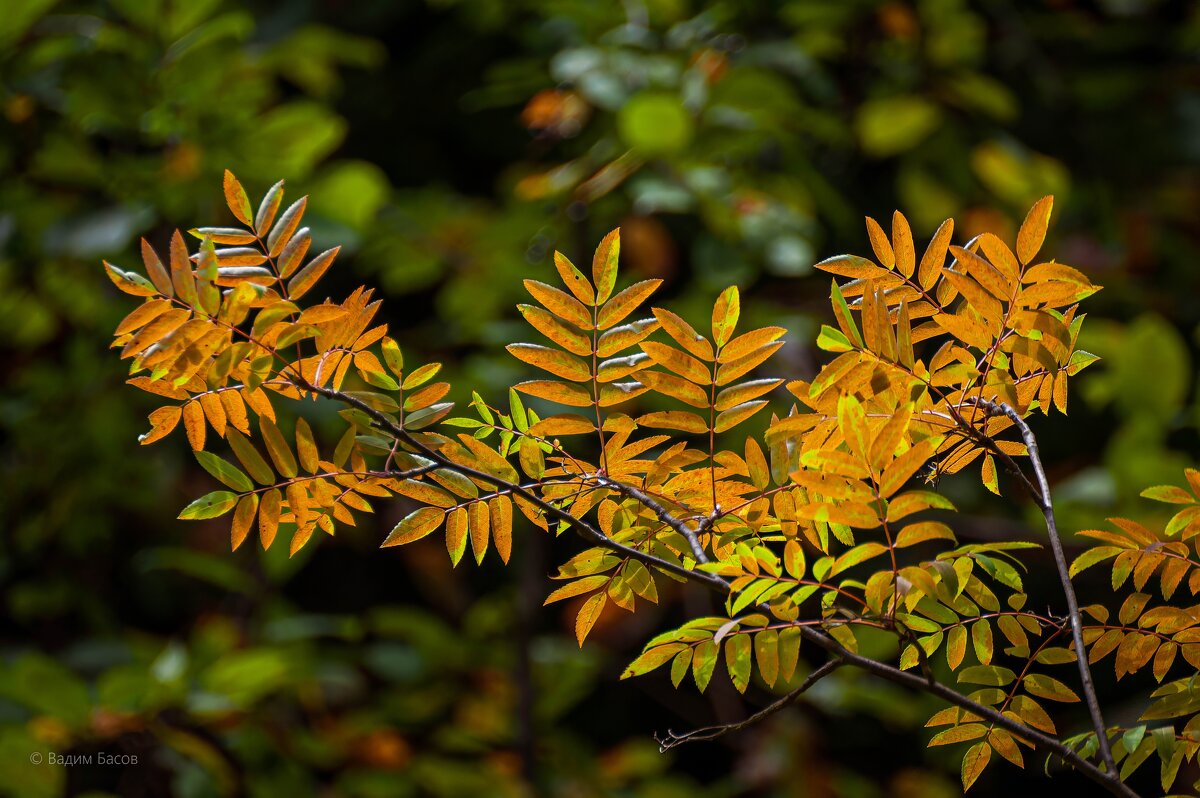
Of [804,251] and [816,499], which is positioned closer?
[816,499]

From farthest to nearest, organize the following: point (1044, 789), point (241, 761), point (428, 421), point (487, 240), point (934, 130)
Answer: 1. point (934, 130)
2. point (1044, 789)
3. point (487, 240)
4. point (241, 761)
5. point (428, 421)

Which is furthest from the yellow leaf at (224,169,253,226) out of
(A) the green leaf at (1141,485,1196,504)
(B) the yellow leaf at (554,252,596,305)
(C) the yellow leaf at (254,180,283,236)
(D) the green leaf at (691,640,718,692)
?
(A) the green leaf at (1141,485,1196,504)

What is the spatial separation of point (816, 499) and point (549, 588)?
120 centimetres

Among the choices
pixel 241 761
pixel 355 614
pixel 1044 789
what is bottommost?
pixel 1044 789

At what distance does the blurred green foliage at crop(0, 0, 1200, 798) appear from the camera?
123 centimetres

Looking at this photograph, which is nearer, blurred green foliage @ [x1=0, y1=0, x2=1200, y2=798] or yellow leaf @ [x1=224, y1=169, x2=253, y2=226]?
yellow leaf @ [x1=224, y1=169, x2=253, y2=226]

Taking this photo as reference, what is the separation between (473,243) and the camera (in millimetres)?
1507

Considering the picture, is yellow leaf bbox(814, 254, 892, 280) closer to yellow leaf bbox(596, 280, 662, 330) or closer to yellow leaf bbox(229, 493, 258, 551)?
yellow leaf bbox(596, 280, 662, 330)

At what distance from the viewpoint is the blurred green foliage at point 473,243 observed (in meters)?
1.23

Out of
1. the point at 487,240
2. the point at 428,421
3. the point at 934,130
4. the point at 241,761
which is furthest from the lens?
the point at 934,130

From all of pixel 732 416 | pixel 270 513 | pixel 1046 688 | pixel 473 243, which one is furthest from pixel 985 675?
pixel 473 243

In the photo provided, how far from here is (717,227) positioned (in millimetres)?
1423

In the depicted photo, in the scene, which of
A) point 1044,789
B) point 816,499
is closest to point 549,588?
point 1044,789

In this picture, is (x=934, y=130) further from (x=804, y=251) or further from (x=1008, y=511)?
(x=1008, y=511)
